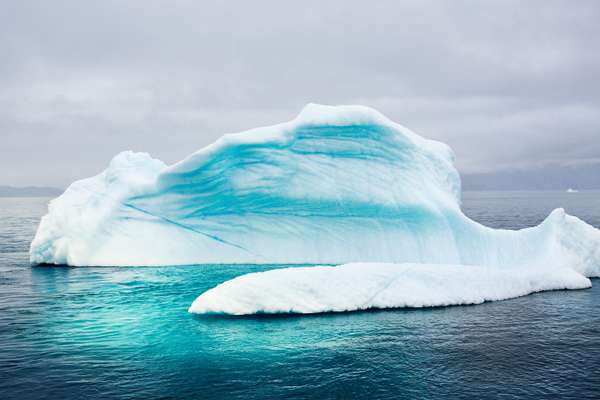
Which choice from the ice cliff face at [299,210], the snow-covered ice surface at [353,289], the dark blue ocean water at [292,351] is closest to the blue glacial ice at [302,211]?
the ice cliff face at [299,210]

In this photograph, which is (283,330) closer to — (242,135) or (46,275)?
(242,135)

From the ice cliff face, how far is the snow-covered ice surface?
16.3ft

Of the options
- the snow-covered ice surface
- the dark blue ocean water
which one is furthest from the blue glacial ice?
the dark blue ocean water

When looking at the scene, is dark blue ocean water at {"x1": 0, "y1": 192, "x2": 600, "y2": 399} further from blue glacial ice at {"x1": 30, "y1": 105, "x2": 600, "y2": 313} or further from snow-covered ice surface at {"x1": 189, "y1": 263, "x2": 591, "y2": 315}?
blue glacial ice at {"x1": 30, "y1": 105, "x2": 600, "y2": 313}

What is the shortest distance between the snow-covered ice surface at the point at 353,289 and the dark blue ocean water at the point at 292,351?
1.30 feet

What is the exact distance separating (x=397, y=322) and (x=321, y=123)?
991 cm

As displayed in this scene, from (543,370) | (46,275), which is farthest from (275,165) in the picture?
(543,370)

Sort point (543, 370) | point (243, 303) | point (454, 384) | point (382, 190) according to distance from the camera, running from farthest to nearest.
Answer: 1. point (382, 190)
2. point (243, 303)
3. point (543, 370)
4. point (454, 384)

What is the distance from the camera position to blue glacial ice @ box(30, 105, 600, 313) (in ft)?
64.2

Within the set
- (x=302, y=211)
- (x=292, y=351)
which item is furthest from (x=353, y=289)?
(x=302, y=211)

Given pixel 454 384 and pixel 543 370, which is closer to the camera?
pixel 454 384

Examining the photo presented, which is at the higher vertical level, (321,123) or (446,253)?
(321,123)

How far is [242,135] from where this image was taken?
64.4 feet

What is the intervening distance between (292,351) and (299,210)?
1170 cm
